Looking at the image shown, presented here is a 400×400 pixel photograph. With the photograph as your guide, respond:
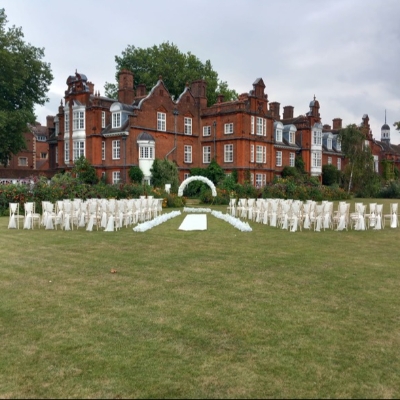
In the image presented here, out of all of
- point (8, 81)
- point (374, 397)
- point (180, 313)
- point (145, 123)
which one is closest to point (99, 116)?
point (145, 123)

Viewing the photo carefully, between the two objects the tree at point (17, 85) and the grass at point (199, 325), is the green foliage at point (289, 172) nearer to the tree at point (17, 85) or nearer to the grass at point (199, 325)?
the tree at point (17, 85)

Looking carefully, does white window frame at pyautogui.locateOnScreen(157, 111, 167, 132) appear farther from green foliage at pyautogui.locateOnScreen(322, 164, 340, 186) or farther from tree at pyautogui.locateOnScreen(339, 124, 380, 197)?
green foliage at pyautogui.locateOnScreen(322, 164, 340, 186)

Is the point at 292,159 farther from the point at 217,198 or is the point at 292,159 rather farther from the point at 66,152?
the point at 66,152

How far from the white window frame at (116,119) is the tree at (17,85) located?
7831mm

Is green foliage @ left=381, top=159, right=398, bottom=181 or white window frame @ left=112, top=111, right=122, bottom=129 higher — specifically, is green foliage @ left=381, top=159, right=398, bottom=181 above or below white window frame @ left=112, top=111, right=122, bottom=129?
below

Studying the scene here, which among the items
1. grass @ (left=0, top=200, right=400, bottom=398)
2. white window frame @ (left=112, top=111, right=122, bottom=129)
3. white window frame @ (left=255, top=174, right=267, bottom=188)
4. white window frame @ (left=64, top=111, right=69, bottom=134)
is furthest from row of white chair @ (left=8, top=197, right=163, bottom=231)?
white window frame @ (left=255, top=174, right=267, bottom=188)

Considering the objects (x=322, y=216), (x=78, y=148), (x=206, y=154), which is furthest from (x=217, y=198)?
(x=78, y=148)

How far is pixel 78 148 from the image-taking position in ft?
146

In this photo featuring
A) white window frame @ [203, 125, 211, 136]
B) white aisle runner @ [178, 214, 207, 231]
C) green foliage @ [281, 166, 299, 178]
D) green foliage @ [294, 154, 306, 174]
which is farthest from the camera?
green foliage @ [294, 154, 306, 174]

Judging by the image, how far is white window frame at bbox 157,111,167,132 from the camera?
4447cm

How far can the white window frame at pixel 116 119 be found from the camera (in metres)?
42.5

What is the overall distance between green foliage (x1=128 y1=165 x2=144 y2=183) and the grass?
3035 cm

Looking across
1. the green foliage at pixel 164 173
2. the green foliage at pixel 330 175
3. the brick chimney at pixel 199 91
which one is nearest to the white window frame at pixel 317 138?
the green foliage at pixel 330 175

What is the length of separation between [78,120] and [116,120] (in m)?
4.49
